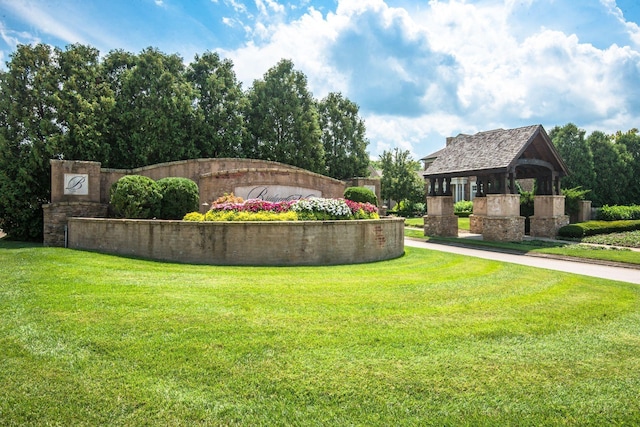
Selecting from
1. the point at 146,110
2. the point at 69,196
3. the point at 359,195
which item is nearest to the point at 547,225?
the point at 359,195

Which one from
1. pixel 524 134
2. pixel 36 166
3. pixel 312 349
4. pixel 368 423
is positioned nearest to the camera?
pixel 368 423

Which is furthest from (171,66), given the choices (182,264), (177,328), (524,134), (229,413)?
(229,413)

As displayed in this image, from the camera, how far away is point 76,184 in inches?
700

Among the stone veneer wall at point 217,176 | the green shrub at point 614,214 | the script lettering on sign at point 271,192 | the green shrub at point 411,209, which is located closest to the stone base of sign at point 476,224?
the green shrub at point 614,214

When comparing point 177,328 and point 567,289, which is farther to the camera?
point 567,289

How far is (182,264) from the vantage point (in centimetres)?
1182

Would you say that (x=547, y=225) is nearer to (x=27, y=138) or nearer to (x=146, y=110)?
(x=146, y=110)

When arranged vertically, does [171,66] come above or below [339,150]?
above

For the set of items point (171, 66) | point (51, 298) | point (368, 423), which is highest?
point (171, 66)

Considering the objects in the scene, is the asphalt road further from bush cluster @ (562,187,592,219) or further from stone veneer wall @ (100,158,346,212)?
bush cluster @ (562,187,592,219)

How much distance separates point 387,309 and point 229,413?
13.2 ft

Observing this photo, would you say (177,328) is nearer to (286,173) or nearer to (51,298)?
(51,298)

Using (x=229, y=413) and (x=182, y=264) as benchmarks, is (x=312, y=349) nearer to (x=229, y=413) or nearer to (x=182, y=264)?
(x=229, y=413)

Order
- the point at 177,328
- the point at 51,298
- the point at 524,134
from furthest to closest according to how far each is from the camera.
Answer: the point at 524,134 → the point at 51,298 → the point at 177,328
